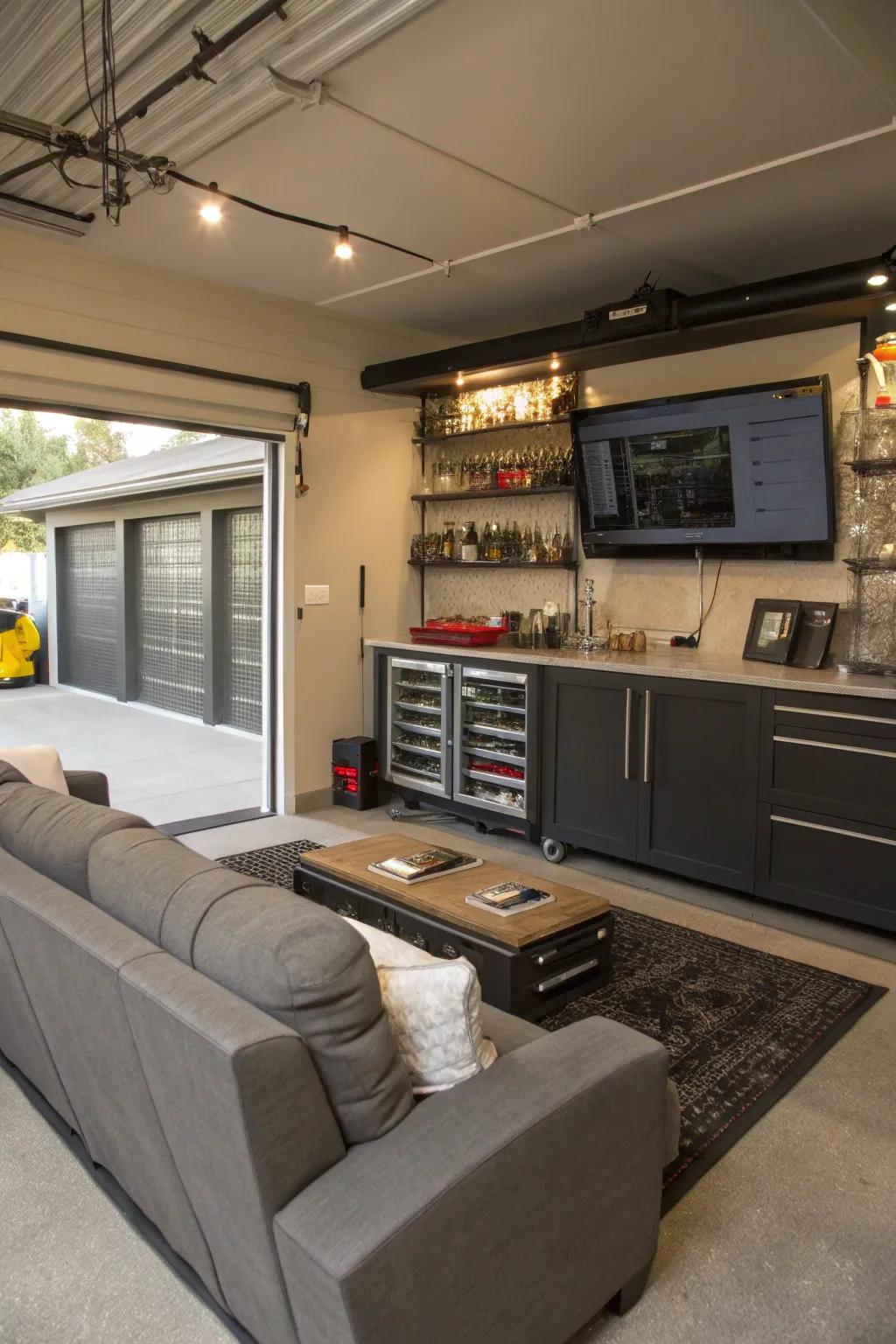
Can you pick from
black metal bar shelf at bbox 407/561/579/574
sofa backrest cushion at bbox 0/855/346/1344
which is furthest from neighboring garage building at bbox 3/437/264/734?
sofa backrest cushion at bbox 0/855/346/1344

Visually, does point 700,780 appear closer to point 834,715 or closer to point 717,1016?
point 834,715

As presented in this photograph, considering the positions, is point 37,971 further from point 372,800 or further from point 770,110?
point 372,800

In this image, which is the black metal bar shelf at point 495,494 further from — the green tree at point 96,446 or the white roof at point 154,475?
the green tree at point 96,446

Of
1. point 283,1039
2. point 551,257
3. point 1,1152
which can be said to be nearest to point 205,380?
point 551,257

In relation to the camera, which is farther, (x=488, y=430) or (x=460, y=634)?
(x=488, y=430)

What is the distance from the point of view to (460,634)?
546cm

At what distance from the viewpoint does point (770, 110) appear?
3100 millimetres

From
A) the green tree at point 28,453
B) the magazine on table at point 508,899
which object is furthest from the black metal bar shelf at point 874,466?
the green tree at point 28,453

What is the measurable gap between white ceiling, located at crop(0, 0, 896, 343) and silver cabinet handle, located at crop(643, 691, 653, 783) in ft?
7.19

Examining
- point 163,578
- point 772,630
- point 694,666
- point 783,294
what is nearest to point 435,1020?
point 694,666

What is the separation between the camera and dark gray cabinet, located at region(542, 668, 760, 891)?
405 cm

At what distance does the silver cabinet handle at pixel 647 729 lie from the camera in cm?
432

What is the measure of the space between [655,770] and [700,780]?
0.24 meters

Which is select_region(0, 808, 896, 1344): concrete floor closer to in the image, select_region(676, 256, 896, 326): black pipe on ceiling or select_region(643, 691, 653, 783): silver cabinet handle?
select_region(643, 691, 653, 783): silver cabinet handle
